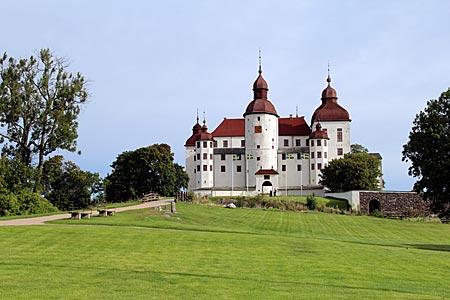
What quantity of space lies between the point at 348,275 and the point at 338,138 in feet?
250

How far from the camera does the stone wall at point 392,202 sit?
202 feet

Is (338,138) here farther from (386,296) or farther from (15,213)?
(386,296)

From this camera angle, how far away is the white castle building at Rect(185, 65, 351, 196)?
85.9 m

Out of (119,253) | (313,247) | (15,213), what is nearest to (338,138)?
(15,213)

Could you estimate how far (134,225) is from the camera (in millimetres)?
27141

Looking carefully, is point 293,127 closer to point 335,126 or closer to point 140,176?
point 335,126

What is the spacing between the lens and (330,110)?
91.8m

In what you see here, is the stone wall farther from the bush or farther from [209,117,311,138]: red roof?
[209,117,311,138]: red roof

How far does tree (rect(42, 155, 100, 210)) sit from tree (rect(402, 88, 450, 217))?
4349 cm

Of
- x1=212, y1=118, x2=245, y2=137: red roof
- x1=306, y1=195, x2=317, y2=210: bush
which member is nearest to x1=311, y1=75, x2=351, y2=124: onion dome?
x1=212, y1=118, x2=245, y2=137: red roof

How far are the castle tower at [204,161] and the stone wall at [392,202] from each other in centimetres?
3080

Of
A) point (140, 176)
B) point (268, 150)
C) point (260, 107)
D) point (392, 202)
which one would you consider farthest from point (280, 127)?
point (392, 202)

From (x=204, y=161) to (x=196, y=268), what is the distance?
72.9m

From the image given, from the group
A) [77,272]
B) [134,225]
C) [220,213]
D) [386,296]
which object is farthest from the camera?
[220,213]
